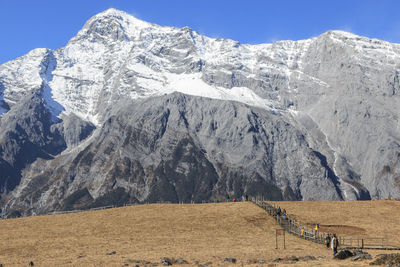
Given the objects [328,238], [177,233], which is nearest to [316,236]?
[328,238]

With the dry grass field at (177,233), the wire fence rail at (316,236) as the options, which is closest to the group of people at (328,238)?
the wire fence rail at (316,236)

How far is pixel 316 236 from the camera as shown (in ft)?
234

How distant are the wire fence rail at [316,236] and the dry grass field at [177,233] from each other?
4.44 feet

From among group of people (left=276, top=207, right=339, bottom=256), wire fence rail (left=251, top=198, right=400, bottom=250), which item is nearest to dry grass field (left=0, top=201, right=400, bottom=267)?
group of people (left=276, top=207, right=339, bottom=256)

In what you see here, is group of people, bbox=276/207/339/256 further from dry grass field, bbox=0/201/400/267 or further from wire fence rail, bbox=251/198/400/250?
dry grass field, bbox=0/201/400/267

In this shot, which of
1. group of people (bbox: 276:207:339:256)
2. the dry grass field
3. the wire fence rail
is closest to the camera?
the dry grass field

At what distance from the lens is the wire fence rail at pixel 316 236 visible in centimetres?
6675

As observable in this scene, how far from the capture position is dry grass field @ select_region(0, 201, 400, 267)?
59500 millimetres

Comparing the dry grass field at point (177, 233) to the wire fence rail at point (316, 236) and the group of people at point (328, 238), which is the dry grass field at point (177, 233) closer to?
the group of people at point (328, 238)

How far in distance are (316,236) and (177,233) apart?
18.0m

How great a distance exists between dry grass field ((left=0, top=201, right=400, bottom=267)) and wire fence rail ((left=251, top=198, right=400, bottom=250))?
135 cm

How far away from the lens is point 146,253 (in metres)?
61.6

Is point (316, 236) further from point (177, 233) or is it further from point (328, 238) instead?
point (177, 233)

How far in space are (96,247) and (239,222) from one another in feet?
73.1
